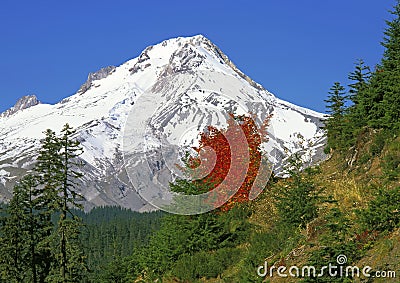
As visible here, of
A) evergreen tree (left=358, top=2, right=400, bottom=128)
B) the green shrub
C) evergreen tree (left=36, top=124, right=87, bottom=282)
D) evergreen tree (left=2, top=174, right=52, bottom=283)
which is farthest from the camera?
evergreen tree (left=2, top=174, right=52, bottom=283)

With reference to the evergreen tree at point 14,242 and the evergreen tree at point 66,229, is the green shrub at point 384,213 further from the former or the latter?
the evergreen tree at point 14,242

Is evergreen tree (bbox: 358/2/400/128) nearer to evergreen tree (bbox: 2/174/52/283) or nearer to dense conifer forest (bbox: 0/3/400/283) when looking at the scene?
dense conifer forest (bbox: 0/3/400/283)

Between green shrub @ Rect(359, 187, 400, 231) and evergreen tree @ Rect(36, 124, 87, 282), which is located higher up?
evergreen tree @ Rect(36, 124, 87, 282)

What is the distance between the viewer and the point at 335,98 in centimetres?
2758

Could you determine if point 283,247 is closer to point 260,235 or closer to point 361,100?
point 260,235

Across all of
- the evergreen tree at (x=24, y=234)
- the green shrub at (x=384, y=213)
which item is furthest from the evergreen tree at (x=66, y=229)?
the green shrub at (x=384, y=213)

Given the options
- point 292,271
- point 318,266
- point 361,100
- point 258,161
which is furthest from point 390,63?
point 318,266

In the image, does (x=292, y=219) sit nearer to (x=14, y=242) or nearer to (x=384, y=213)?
(x=384, y=213)

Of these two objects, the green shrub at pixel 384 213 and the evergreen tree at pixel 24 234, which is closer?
the green shrub at pixel 384 213

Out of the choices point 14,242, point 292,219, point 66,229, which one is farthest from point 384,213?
point 14,242

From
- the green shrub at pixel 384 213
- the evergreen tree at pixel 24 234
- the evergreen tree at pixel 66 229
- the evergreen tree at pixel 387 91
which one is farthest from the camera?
the evergreen tree at pixel 24 234

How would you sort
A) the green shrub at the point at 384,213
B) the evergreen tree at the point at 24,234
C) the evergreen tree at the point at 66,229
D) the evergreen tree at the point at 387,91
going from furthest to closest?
the evergreen tree at the point at 24,234
the evergreen tree at the point at 66,229
the evergreen tree at the point at 387,91
the green shrub at the point at 384,213

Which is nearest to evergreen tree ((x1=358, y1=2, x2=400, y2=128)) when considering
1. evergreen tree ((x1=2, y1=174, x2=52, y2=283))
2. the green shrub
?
the green shrub

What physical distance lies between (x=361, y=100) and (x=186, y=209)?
7.48 m
